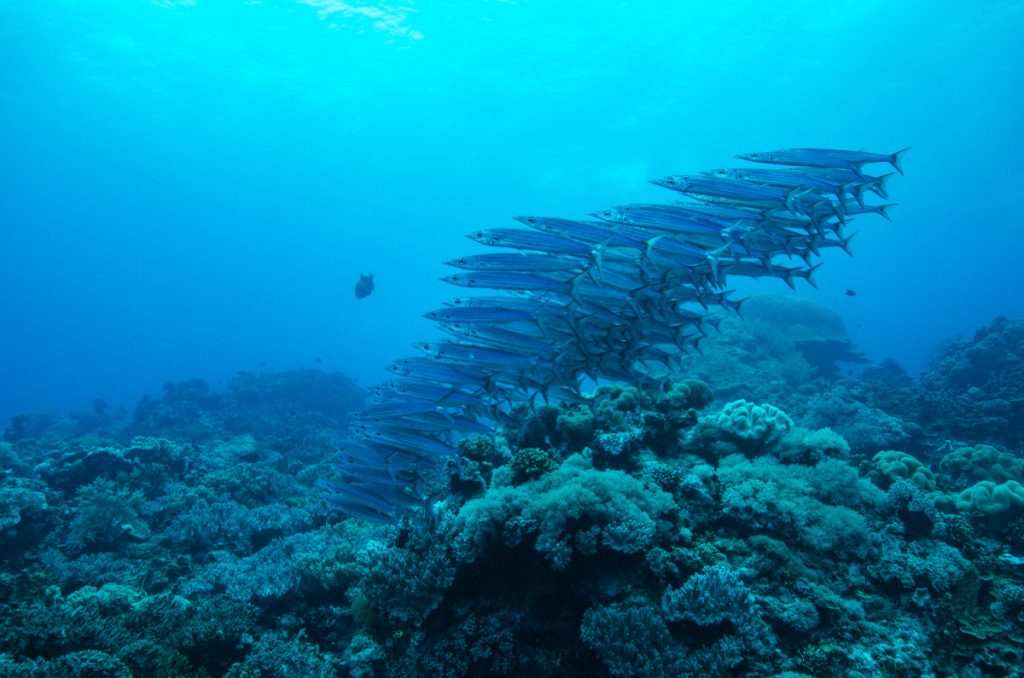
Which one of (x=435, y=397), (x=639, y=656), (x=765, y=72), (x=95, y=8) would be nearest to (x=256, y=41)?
(x=95, y=8)

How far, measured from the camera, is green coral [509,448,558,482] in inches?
233

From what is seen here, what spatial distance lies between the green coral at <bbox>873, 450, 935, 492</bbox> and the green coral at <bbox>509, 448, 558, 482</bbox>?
18.3 ft

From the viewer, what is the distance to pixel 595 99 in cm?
4681

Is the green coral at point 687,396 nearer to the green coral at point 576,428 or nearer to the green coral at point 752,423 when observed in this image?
the green coral at point 752,423

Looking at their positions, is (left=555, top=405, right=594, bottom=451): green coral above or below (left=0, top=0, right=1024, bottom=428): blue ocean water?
below

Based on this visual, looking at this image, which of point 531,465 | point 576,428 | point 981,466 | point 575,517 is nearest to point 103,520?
point 531,465

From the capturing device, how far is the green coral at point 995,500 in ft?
19.7

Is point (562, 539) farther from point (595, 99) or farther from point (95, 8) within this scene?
point (95, 8)

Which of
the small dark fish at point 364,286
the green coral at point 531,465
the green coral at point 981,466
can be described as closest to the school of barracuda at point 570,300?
the green coral at point 531,465

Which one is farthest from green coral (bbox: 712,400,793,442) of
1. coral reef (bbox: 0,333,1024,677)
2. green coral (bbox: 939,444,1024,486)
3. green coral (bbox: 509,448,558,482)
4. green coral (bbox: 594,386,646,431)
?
green coral (bbox: 939,444,1024,486)

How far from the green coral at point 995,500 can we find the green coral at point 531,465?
18.0ft

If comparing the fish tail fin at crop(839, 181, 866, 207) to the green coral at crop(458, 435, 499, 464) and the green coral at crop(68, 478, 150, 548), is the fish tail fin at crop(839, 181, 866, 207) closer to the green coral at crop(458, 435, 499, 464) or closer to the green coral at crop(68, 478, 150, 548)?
the green coral at crop(458, 435, 499, 464)

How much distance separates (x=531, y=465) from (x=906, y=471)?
624 cm

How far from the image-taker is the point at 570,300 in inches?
228
